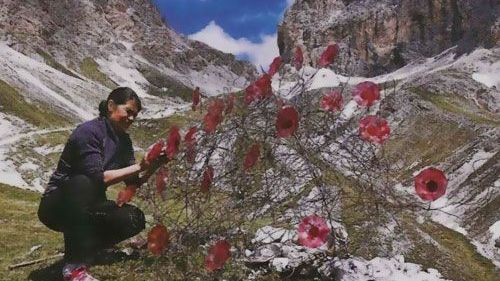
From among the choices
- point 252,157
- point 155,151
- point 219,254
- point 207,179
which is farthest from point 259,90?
point 219,254

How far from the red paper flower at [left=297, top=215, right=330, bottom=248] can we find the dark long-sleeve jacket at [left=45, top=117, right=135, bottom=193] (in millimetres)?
3702

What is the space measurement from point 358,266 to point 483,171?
40.3 meters

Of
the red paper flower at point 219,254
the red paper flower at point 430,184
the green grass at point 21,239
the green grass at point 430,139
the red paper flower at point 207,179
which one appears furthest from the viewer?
the green grass at point 430,139

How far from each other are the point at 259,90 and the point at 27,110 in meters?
88.9

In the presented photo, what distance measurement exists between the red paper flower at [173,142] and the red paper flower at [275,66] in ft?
5.12

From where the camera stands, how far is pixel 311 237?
310 inches

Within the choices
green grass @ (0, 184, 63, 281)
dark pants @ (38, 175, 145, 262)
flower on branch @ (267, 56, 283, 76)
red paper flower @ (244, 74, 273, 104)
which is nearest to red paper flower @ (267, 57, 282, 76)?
flower on branch @ (267, 56, 283, 76)

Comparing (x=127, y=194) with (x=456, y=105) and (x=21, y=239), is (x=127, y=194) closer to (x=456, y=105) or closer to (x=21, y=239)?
A: (x=21, y=239)

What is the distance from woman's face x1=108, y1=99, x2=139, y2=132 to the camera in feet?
34.2

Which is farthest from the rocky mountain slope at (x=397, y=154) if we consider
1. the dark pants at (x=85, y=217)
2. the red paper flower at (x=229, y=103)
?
the dark pants at (x=85, y=217)

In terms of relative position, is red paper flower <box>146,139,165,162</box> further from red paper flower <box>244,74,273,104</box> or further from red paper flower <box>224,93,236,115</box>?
red paper flower <box>244,74,273,104</box>

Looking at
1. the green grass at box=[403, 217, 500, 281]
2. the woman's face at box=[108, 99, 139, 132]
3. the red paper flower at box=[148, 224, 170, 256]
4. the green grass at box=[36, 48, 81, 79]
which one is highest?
the green grass at box=[36, 48, 81, 79]

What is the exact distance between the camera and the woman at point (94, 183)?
32.9ft

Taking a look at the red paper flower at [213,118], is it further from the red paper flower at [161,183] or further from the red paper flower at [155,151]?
the red paper flower at [155,151]
